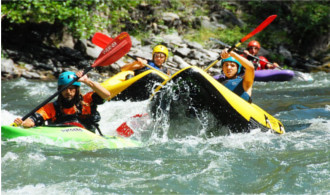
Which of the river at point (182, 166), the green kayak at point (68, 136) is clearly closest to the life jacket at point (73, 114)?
the green kayak at point (68, 136)

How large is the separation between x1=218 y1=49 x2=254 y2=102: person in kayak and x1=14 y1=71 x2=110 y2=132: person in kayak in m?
1.65

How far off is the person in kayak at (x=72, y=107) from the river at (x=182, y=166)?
1.29ft

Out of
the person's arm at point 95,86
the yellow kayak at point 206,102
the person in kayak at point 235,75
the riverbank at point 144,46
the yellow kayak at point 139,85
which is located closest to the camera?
the person's arm at point 95,86

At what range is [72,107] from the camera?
4.13 meters

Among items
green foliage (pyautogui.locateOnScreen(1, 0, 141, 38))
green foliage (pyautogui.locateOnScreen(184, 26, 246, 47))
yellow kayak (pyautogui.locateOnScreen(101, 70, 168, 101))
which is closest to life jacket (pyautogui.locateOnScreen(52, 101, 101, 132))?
yellow kayak (pyautogui.locateOnScreen(101, 70, 168, 101))

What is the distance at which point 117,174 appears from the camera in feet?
10.6

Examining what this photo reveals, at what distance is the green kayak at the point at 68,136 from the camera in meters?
3.65

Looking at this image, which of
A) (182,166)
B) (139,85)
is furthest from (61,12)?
(182,166)

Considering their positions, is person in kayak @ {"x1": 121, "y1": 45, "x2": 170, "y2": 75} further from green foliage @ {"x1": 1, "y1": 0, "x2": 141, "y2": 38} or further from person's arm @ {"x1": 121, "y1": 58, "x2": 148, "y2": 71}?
green foliage @ {"x1": 1, "y1": 0, "x2": 141, "y2": 38}

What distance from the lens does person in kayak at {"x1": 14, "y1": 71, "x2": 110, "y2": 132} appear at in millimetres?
4031

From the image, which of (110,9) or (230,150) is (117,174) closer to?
(230,150)

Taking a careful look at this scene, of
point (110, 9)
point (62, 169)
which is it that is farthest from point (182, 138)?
point (110, 9)

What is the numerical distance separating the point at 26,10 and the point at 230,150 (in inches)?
324

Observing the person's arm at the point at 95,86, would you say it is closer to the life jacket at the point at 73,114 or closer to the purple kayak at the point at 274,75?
the life jacket at the point at 73,114
